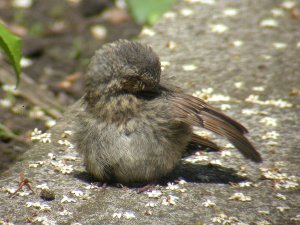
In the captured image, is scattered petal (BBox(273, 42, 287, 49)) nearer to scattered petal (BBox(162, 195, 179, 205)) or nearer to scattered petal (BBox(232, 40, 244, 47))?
scattered petal (BBox(232, 40, 244, 47))

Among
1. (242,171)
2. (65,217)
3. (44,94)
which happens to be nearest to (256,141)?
(242,171)

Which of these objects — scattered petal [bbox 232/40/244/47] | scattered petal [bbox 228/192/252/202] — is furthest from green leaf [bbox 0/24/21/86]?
scattered petal [bbox 232/40/244/47]

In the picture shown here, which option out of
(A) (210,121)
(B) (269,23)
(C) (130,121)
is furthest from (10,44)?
(B) (269,23)

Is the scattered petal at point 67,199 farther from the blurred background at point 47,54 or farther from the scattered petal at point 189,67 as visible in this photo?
the scattered petal at point 189,67

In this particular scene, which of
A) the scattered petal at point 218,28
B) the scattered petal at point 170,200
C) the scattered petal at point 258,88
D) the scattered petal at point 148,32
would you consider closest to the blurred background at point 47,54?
the scattered petal at point 148,32

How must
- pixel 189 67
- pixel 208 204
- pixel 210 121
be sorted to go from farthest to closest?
pixel 189 67
pixel 210 121
pixel 208 204

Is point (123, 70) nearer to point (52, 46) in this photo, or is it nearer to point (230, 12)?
point (230, 12)
